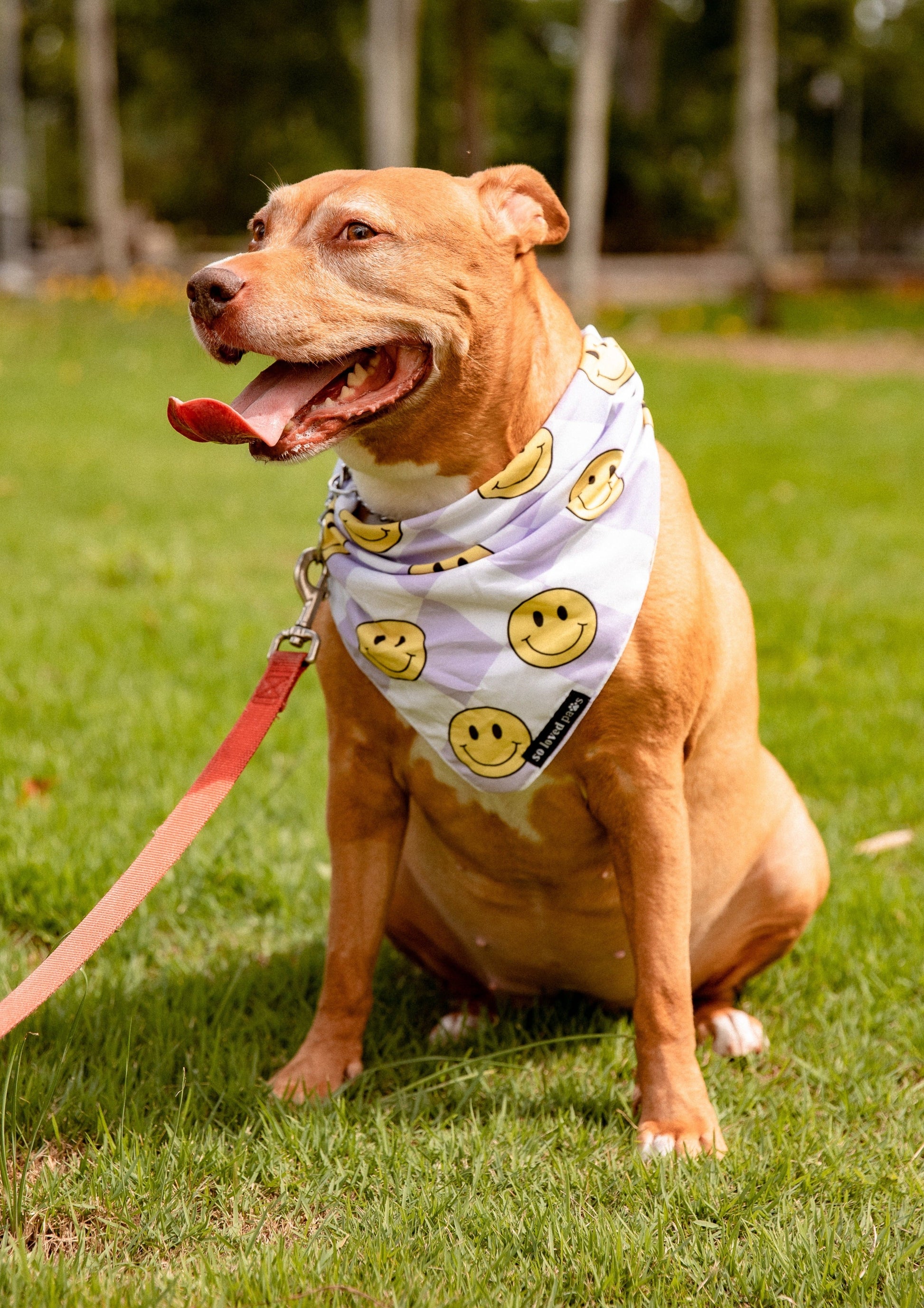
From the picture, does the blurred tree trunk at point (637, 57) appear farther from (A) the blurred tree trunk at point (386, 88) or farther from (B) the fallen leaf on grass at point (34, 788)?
(B) the fallen leaf on grass at point (34, 788)

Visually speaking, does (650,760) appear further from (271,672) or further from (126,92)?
(126,92)

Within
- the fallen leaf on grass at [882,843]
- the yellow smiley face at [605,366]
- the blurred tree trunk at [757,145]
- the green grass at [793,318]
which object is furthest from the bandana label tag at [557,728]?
the blurred tree trunk at [757,145]

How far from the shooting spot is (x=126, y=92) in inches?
1416

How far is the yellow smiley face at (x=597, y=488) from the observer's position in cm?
250

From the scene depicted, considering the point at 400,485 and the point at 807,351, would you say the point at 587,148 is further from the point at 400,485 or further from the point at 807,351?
the point at 400,485

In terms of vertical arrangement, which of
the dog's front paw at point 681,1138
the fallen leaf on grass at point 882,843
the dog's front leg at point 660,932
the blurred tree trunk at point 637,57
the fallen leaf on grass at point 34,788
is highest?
the blurred tree trunk at point 637,57

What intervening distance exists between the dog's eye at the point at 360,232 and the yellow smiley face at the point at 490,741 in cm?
89

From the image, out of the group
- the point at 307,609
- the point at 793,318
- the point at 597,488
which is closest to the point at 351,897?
the point at 307,609

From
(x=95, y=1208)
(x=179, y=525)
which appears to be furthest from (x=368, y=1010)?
(x=179, y=525)

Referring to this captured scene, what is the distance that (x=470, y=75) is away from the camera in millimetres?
24578

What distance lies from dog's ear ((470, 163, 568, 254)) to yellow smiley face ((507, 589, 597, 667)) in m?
0.68

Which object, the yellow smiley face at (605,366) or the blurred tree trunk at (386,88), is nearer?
the yellow smiley face at (605,366)

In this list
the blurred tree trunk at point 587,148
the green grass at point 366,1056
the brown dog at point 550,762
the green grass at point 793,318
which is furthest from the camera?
the green grass at point 793,318

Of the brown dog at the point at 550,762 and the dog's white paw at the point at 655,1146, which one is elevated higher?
the brown dog at the point at 550,762
